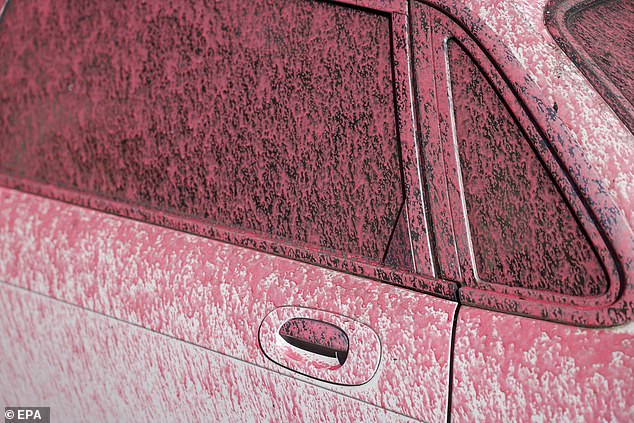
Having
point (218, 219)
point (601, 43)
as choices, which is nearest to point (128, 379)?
point (218, 219)

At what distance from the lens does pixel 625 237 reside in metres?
1.10

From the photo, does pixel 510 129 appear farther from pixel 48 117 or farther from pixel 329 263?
pixel 48 117

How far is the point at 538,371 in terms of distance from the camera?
1125mm

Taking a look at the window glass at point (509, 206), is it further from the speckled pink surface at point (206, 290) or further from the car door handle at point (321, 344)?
the car door handle at point (321, 344)

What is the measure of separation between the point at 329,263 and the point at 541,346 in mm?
487

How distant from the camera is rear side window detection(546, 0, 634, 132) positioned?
48.1 inches

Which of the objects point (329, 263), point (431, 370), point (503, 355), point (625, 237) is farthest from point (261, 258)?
point (625, 237)

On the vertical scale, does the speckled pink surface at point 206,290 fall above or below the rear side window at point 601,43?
below

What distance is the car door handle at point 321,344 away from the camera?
1272mm
